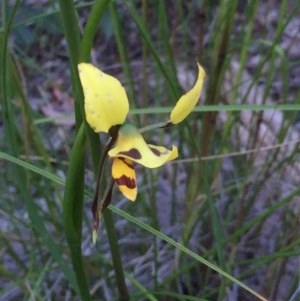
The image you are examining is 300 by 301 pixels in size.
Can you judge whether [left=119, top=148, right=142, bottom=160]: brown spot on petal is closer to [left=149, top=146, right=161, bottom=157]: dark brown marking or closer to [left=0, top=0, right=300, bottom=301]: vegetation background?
[left=149, top=146, right=161, bottom=157]: dark brown marking

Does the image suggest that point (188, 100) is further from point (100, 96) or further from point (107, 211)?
point (107, 211)

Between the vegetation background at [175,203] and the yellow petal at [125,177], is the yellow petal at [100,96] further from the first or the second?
the vegetation background at [175,203]

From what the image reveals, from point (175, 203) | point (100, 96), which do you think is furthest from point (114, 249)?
point (175, 203)

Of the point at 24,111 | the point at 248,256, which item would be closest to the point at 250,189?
the point at 248,256

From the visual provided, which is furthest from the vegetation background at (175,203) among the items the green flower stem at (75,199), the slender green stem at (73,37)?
the slender green stem at (73,37)

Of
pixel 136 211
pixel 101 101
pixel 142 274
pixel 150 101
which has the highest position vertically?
pixel 150 101

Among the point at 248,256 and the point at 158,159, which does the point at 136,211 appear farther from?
the point at 158,159

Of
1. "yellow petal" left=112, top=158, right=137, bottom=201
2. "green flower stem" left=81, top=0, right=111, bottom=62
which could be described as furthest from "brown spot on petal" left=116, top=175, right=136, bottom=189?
"green flower stem" left=81, top=0, right=111, bottom=62
